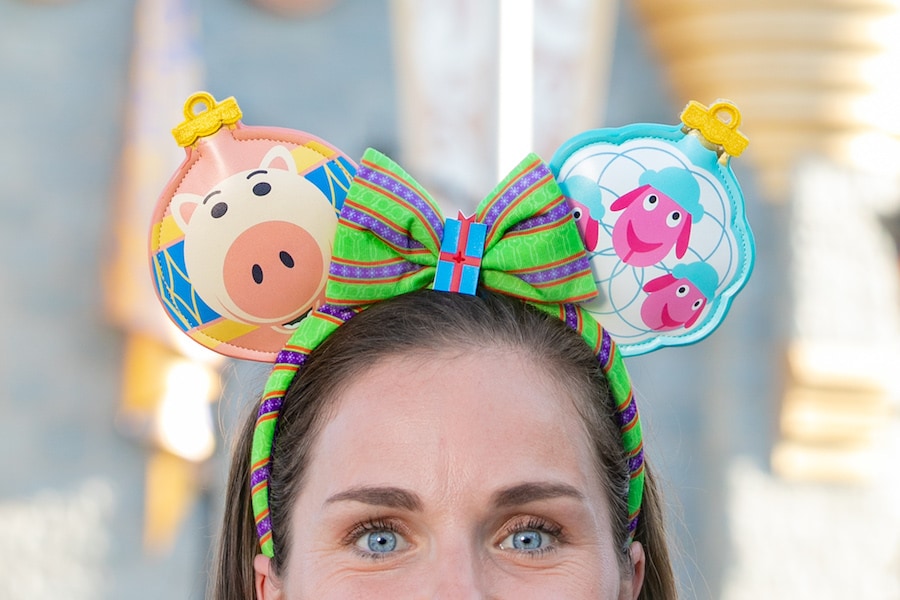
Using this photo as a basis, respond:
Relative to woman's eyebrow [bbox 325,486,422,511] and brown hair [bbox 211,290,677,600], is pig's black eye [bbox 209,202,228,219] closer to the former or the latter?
brown hair [bbox 211,290,677,600]

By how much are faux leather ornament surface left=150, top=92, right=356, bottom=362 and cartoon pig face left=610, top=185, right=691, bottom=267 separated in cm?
34

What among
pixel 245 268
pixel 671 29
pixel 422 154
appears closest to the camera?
pixel 245 268

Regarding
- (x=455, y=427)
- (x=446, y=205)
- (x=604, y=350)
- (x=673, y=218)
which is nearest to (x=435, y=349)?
(x=455, y=427)

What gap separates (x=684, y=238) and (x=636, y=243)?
58 millimetres

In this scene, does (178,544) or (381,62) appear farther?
(381,62)

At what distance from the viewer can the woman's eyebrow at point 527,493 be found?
144cm

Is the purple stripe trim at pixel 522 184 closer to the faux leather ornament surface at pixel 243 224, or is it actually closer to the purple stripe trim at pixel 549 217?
the purple stripe trim at pixel 549 217

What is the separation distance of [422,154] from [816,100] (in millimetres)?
1500

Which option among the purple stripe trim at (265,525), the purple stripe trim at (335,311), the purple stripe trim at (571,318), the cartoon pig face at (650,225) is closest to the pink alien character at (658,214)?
the cartoon pig face at (650,225)

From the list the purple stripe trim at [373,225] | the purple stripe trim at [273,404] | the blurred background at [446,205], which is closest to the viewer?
the purple stripe trim at [373,225]

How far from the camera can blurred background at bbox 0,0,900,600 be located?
14.6 ft

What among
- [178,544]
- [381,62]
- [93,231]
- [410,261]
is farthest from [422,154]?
[410,261]

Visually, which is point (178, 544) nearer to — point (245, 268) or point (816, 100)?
point (816, 100)

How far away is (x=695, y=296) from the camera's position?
1.61 m
